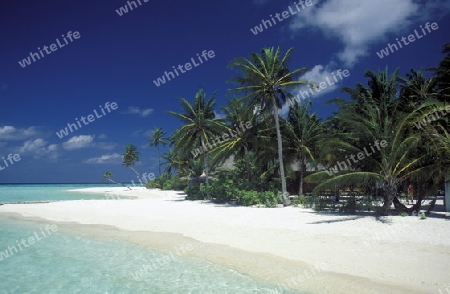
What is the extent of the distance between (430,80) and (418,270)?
Answer: 62.8 feet

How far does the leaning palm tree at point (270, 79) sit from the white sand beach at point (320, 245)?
624 cm

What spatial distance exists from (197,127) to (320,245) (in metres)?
17.3

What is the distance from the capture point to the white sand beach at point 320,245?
20.6 ft

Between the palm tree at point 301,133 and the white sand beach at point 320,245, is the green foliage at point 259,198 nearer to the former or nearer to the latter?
the white sand beach at point 320,245

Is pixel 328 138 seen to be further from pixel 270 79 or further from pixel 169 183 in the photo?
pixel 169 183

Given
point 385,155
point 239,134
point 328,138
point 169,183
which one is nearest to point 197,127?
point 239,134

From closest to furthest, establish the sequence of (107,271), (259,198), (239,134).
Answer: (107,271) → (259,198) → (239,134)

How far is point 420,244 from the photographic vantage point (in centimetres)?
834

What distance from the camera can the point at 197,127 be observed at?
81.1ft

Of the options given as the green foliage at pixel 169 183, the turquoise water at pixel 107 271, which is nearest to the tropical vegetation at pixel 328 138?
the turquoise water at pixel 107 271

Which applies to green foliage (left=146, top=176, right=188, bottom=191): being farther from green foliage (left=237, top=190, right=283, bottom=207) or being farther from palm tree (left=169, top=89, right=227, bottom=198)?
green foliage (left=237, top=190, right=283, bottom=207)

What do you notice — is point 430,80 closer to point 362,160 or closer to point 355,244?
point 362,160

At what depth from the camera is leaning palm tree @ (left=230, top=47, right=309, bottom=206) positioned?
18.0m

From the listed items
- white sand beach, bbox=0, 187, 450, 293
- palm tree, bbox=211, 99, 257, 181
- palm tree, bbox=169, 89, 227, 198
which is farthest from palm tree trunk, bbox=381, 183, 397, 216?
palm tree, bbox=169, 89, 227, 198
